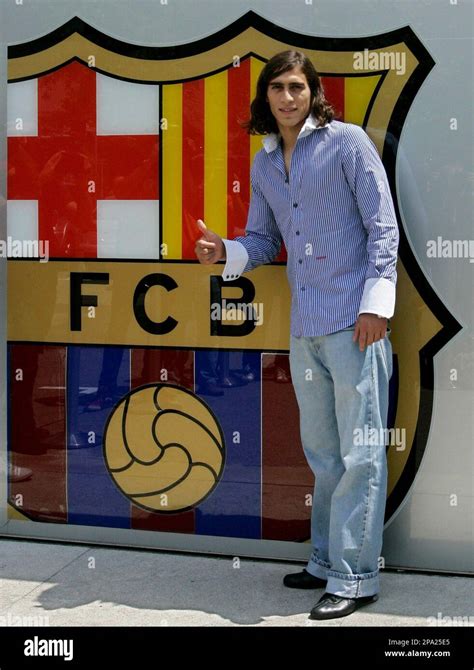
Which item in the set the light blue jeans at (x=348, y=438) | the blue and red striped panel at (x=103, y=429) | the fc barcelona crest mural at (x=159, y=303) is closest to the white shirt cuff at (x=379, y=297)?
the light blue jeans at (x=348, y=438)

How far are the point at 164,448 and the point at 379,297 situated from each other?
129cm

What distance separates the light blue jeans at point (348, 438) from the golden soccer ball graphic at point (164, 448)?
1.94 ft

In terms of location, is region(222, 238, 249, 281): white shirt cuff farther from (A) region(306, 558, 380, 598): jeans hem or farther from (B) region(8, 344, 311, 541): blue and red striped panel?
(A) region(306, 558, 380, 598): jeans hem

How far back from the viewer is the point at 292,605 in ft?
12.4

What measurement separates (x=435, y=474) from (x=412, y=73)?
1.53m

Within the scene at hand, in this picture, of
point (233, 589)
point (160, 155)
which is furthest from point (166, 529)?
point (160, 155)

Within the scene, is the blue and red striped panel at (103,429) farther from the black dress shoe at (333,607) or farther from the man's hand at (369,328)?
the man's hand at (369,328)

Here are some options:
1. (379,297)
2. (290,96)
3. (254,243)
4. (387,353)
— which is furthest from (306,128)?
(387,353)

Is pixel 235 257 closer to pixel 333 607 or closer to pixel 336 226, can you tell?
pixel 336 226

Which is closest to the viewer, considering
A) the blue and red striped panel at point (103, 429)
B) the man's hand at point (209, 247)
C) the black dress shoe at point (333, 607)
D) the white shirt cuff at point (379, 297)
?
the white shirt cuff at point (379, 297)

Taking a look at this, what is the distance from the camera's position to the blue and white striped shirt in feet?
11.7

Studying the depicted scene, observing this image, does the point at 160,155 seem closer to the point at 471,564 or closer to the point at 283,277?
the point at 283,277

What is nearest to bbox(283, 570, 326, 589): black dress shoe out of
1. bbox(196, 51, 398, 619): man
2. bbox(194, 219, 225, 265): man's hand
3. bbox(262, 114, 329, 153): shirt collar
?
bbox(196, 51, 398, 619): man

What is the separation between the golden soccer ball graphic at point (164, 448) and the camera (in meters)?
4.30
